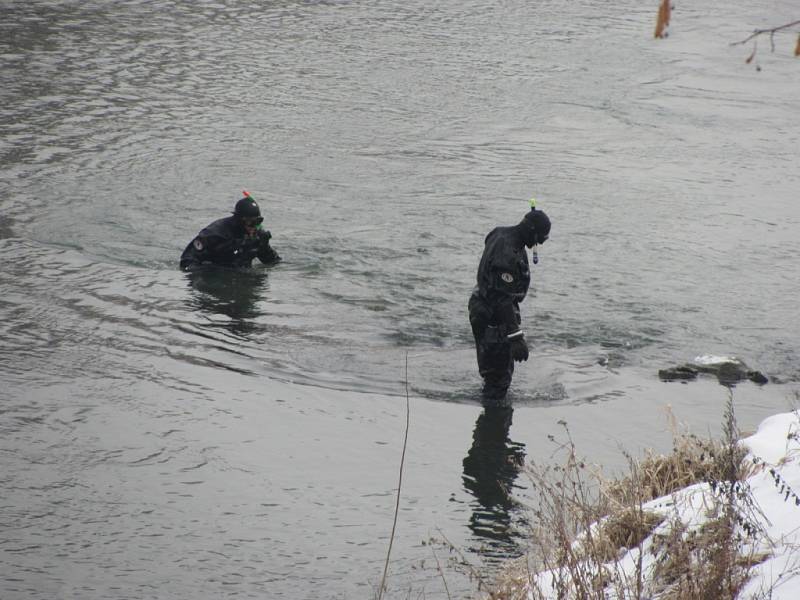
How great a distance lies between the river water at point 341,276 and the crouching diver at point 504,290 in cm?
66

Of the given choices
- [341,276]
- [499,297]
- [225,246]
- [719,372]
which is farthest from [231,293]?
[719,372]

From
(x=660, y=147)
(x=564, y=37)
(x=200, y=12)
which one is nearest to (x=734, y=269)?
(x=660, y=147)

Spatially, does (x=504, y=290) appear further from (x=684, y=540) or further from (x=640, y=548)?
(x=640, y=548)

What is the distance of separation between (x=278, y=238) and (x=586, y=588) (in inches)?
428

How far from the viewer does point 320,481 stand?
353 inches

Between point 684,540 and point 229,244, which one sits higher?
point 684,540

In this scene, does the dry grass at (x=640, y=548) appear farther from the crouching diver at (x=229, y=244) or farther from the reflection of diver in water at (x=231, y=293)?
the crouching diver at (x=229, y=244)

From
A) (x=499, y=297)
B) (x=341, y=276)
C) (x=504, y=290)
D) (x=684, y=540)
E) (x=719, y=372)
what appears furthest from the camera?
(x=341, y=276)

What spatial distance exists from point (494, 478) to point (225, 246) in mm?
5770

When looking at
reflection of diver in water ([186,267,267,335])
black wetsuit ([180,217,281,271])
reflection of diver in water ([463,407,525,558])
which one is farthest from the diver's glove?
black wetsuit ([180,217,281,271])

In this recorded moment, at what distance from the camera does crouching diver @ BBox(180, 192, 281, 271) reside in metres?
13.6

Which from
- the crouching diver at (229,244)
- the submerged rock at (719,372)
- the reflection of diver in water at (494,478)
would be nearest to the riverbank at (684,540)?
the reflection of diver in water at (494,478)

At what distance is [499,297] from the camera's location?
10.2 metres

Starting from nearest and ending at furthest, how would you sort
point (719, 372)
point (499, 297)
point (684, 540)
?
1. point (684, 540)
2. point (499, 297)
3. point (719, 372)
